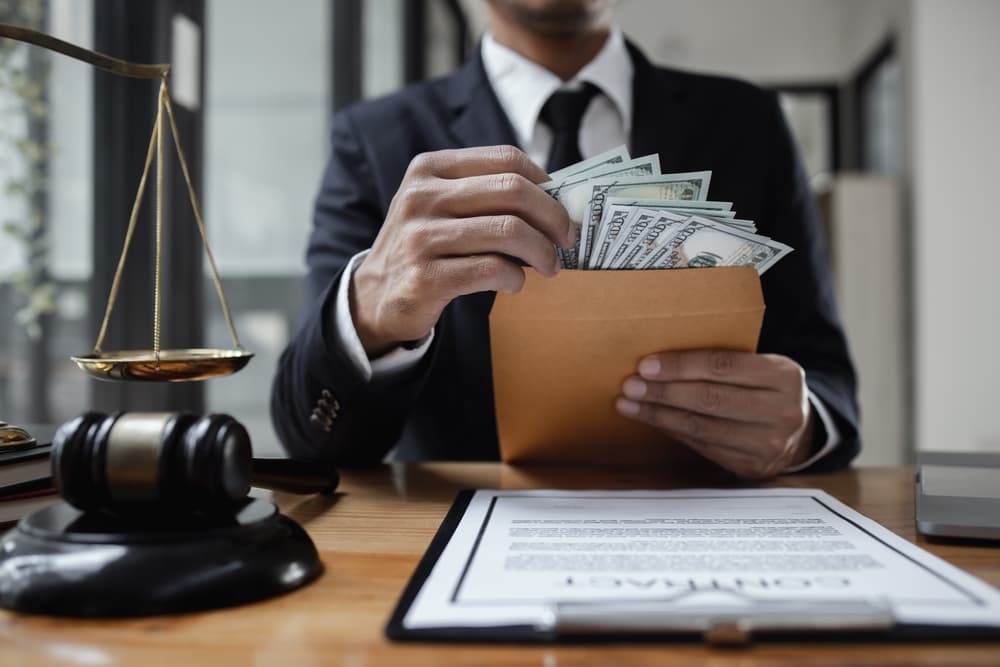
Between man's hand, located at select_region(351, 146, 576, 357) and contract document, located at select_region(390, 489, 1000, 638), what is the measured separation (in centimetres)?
21

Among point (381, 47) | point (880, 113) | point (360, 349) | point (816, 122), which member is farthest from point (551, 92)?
point (816, 122)

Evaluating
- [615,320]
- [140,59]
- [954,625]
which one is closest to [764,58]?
[140,59]

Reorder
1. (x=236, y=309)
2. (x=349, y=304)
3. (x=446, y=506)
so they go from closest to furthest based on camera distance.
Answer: (x=446, y=506) → (x=349, y=304) → (x=236, y=309)

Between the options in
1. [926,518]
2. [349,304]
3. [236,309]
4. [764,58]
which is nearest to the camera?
[926,518]

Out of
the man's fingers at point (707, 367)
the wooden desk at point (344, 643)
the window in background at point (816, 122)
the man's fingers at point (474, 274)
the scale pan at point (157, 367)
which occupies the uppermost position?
the window in background at point (816, 122)

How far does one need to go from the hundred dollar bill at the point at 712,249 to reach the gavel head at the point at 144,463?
42cm

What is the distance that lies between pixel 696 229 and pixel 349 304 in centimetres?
39

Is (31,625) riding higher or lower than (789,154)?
lower

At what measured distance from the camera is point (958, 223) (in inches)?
142

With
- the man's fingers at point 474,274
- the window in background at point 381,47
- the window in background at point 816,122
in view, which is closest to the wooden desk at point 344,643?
the man's fingers at point 474,274

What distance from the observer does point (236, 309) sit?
6.64 feet

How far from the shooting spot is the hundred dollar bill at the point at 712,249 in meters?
0.69

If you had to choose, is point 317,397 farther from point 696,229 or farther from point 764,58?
point 764,58

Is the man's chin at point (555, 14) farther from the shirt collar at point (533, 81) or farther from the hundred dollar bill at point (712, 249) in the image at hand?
the hundred dollar bill at point (712, 249)
